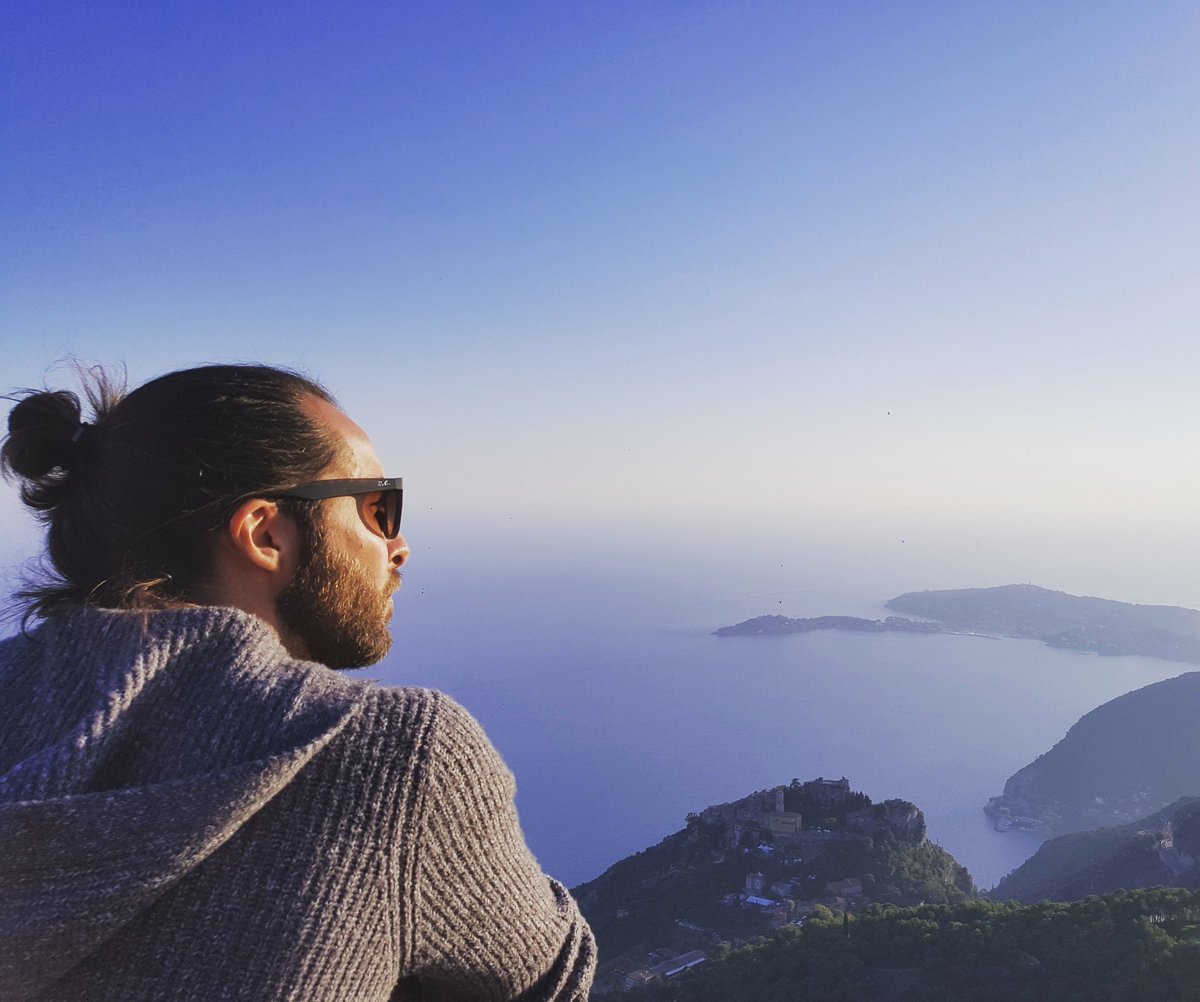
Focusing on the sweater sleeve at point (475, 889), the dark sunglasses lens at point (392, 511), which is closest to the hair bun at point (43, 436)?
the dark sunglasses lens at point (392, 511)

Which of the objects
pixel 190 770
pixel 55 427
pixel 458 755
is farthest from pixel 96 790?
pixel 55 427

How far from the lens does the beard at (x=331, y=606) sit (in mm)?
904

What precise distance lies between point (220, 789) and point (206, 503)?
1.19 ft

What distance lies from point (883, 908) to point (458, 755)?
1560 centimetres

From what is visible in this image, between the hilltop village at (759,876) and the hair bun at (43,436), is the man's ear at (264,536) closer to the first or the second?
the hair bun at (43,436)

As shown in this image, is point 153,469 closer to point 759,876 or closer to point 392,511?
point 392,511

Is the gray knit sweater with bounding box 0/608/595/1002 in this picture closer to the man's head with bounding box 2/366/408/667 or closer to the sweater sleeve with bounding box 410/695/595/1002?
the sweater sleeve with bounding box 410/695/595/1002

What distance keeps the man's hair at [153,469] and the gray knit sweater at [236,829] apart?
128 millimetres

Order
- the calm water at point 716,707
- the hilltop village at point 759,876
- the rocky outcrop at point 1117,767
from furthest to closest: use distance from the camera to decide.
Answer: the calm water at point 716,707, the rocky outcrop at point 1117,767, the hilltop village at point 759,876

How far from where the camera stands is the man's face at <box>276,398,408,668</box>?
91 centimetres

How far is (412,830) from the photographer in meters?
0.66

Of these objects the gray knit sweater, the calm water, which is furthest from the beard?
the calm water

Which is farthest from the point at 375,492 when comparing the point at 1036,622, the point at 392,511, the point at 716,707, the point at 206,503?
the point at 1036,622

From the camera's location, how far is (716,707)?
4166 centimetres
